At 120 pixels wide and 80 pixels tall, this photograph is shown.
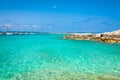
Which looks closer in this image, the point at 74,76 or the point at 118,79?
the point at 118,79

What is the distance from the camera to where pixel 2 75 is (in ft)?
59.8

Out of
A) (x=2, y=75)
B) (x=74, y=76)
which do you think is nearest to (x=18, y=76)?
(x=2, y=75)

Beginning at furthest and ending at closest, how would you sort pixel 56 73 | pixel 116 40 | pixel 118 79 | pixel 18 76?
pixel 116 40, pixel 56 73, pixel 18 76, pixel 118 79

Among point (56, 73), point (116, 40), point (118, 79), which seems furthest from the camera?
point (116, 40)

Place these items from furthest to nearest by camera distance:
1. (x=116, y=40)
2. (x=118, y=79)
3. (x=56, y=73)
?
(x=116, y=40) → (x=56, y=73) → (x=118, y=79)

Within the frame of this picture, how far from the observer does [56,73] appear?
1916cm

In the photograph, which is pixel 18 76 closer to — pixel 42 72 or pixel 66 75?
pixel 42 72

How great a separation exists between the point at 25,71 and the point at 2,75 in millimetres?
2402

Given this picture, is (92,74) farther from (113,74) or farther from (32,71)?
(32,71)

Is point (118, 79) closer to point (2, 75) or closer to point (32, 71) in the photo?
point (32, 71)

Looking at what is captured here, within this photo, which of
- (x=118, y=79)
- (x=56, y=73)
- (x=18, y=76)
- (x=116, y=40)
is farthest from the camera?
(x=116, y=40)

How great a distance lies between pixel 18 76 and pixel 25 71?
2170 mm

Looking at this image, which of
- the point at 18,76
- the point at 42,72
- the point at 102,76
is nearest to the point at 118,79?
the point at 102,76

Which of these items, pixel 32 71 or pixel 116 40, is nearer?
pixel 32 71
